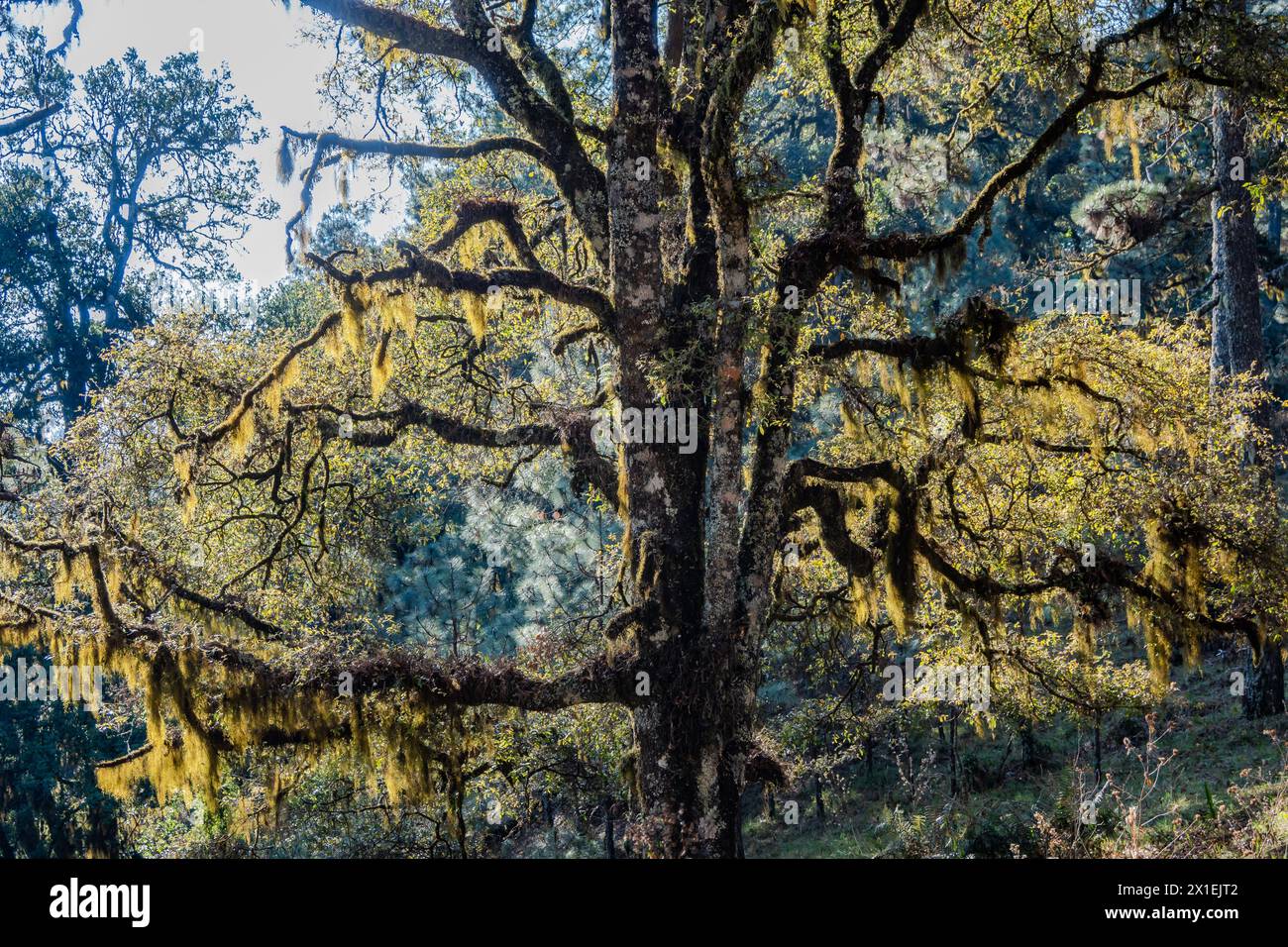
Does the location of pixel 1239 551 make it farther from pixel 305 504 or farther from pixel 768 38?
pixel 305 504

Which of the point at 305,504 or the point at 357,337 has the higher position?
the point at 357,337

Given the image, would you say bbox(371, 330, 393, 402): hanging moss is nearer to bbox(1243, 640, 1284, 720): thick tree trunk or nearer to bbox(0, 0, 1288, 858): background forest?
bbox(0, 0, 1288, 858): background forest

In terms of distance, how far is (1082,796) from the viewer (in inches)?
275

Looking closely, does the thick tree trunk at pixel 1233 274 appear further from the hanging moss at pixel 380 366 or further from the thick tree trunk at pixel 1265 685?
the hanging moss at pixel 380 366

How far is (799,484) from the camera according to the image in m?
9.30

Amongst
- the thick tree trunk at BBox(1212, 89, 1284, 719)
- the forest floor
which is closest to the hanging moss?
the forest floor

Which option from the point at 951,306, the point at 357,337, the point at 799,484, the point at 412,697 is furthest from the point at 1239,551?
the point at 951,306

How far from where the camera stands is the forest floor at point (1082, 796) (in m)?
7.46

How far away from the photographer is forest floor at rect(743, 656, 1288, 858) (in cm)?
746

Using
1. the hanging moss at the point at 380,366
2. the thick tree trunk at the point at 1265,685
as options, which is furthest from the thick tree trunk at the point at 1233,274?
the hanging moss at the point at 380,366

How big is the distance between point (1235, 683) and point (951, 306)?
29.9 feet

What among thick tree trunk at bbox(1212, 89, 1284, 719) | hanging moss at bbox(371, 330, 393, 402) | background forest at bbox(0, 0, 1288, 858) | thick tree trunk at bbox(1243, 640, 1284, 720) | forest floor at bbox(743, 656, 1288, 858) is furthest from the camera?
thick tree trunk at bbox(1212, 89, 1284, 719)

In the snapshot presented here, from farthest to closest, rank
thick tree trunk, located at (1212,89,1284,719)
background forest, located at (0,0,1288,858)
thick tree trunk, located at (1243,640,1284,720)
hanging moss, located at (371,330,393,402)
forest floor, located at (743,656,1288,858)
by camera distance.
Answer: thick tree trunk, located at (1212,89,1284,719), thick tree trunk, located at (1243,640,1284,720), hanging moss, located at (371,330,393,402), background forest, located at (0,0,1288,858), forest floor, located at (743,656,1288,858)
